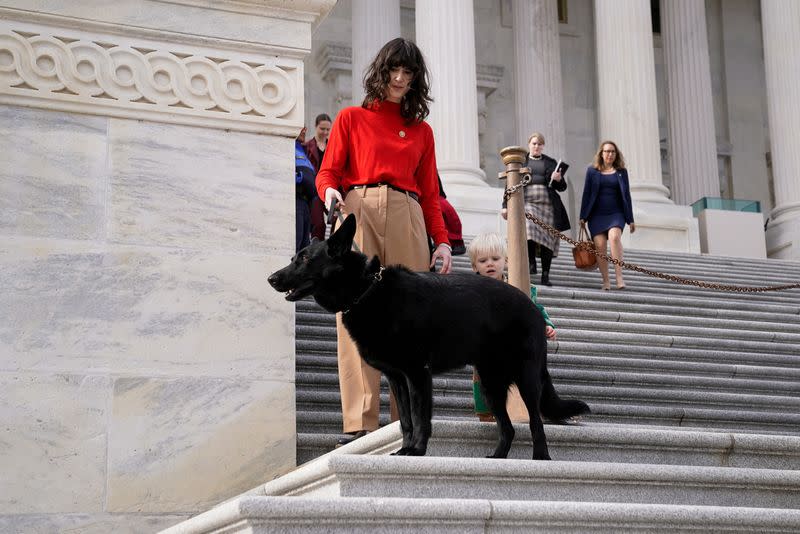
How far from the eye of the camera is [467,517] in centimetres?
456

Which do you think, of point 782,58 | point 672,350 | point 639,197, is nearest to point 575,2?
point 782,58

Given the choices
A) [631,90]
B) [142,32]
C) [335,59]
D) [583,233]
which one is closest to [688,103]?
[631,90]

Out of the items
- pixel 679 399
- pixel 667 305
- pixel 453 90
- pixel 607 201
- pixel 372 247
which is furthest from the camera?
pixel 453 90

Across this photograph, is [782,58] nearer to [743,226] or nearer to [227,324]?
[743,226]

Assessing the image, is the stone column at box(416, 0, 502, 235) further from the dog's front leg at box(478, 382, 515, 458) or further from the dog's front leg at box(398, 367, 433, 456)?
the dog's front leg at box(398, 367, 433, 456)

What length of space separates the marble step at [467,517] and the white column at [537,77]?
21952mm

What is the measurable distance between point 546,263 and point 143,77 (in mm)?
6855

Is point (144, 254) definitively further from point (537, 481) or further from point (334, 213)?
point (537, 481)

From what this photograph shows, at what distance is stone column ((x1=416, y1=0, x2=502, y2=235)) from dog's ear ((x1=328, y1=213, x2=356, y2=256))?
15.2 meters

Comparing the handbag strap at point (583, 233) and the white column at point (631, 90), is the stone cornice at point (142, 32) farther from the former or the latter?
the white column at point (631, 90)

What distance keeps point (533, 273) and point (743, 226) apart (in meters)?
10.3

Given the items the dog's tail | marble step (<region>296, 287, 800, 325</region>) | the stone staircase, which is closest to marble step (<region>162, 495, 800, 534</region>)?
the stone staircase

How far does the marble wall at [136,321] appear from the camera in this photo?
632cm

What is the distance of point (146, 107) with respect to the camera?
6.99m
